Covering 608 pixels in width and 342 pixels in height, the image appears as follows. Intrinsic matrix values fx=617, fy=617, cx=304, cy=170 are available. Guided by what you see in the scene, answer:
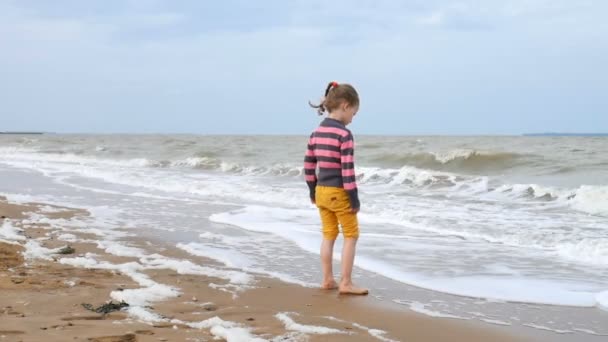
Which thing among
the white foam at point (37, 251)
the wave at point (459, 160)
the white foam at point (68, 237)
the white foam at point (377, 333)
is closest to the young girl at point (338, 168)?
the white foam at point (377, 333)

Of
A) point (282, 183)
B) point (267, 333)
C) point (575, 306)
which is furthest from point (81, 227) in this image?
point (282, 183)

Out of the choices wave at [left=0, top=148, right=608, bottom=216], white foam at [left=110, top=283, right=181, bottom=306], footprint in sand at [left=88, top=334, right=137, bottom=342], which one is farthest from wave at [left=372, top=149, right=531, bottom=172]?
footprint in sand at [left=88, top=334, right=137, bottom=342]

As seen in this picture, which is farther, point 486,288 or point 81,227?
point 81,227

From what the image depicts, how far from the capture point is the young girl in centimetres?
448

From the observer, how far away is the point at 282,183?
49.0 feet

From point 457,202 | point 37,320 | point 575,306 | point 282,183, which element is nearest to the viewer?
point 37,320

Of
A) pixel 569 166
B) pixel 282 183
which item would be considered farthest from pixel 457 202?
pixel 569 166

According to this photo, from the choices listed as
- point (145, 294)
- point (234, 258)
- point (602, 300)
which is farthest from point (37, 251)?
point (602, 300)

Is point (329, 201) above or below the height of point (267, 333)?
above

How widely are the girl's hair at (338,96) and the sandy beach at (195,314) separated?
1388mm

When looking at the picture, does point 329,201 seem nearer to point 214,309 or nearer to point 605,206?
point 214,309

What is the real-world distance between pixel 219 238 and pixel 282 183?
26.5 feet

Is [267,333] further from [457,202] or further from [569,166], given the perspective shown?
[569,166]

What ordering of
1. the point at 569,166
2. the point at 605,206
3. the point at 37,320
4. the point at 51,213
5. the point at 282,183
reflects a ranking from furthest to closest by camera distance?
the point at 569,166 < the point at 282,183 < the point at 605,206 < the point at 51,213 < the point at 37,320
